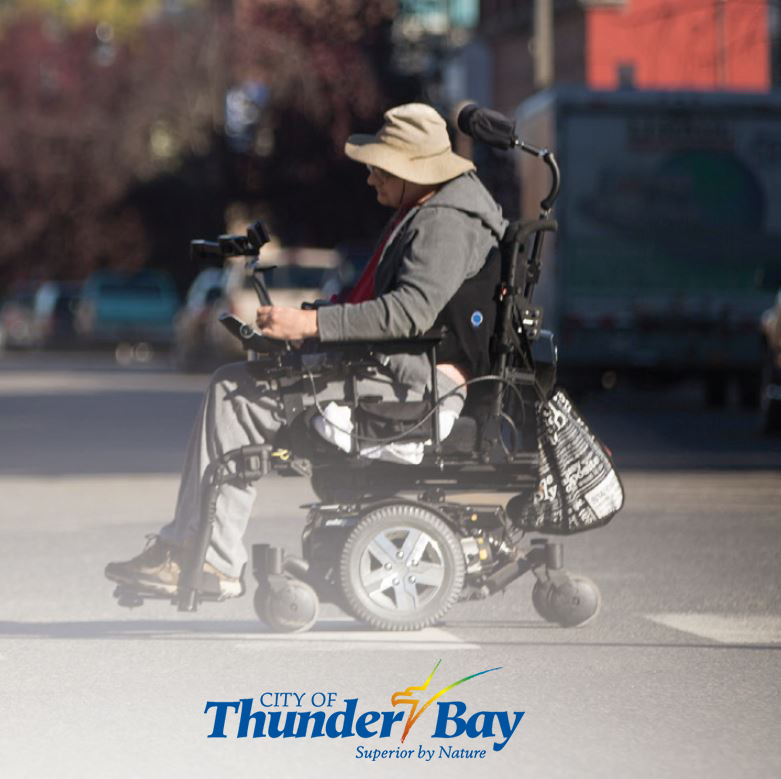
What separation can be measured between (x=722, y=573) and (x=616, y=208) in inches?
541

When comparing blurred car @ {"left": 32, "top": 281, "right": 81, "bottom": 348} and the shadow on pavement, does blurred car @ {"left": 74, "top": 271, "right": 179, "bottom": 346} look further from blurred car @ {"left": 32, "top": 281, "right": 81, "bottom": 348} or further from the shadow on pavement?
the shadow on pavement

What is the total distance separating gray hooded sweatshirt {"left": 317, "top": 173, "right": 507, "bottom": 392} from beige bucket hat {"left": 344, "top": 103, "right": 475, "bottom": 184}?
68 mm

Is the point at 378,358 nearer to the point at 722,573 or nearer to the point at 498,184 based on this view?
the point at 722,573

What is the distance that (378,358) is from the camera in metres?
8.56

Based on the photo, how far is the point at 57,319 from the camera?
54.0 meters

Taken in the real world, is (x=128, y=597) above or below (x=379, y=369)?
below

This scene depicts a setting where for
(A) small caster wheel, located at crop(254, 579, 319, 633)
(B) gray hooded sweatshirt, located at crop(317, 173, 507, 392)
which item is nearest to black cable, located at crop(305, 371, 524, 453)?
(B) gray hooded sweatshirt, located at crop(317, 173, 507, 392)

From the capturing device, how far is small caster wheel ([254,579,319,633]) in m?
8.55

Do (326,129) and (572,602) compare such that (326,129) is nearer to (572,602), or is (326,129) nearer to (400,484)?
(572,602)

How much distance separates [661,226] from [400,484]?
52.5 feet

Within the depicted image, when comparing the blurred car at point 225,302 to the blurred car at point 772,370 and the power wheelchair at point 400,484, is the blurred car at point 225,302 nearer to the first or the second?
the blurred car at point 772,370

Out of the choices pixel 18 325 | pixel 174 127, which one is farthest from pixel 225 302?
pixel 174 127

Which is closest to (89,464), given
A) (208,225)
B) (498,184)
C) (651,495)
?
(651,495)

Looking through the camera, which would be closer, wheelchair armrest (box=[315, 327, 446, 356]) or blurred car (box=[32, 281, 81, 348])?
wheelchair armrest (box=[315, 327, 446, 356])
